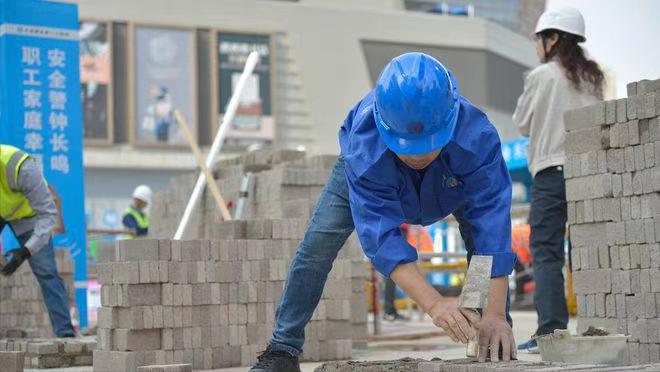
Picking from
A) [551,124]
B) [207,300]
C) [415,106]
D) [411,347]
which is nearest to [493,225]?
[415,106]

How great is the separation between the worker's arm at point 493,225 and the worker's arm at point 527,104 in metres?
2.60

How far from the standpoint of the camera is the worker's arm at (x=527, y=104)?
21.5ft

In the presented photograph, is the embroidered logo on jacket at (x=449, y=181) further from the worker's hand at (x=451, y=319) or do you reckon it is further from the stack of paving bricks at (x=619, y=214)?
the stack of paving bricks at (x=619, y=214)

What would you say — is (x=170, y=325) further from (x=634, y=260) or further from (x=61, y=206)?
(x=61, y=206)

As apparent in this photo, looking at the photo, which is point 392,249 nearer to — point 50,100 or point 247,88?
point 50,100

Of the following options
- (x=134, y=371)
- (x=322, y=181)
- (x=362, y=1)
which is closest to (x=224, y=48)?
(x=362, y=1)

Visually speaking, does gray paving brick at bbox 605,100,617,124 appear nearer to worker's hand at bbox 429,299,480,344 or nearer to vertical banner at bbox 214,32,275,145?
worker's hand at bbox 429,299,480,344

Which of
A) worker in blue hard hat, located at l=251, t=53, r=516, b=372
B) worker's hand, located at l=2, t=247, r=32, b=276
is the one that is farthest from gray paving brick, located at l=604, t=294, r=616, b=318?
worker's hand, located at l=2, t=247, r=32, b=276

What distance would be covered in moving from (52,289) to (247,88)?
2558 cm

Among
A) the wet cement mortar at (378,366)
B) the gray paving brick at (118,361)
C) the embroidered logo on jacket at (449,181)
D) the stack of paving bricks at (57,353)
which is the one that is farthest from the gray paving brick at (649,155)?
the stack of paving bricks at (57,353)

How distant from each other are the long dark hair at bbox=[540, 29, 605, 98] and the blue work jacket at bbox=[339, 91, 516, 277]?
259 cm

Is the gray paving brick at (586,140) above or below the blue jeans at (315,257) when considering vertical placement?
above

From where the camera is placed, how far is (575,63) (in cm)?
649

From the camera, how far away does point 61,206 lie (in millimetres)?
10648
